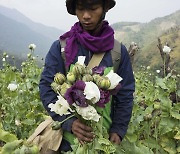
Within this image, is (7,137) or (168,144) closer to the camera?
(7,137)

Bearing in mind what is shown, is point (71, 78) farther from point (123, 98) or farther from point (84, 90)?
point (123, 98)

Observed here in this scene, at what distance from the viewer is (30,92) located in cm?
403

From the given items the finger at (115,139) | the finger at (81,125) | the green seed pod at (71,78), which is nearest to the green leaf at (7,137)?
the finger at (81,125)

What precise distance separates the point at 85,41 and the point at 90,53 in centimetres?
7

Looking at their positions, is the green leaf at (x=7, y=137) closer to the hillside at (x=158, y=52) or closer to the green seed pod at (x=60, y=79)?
the green seed pod at (x=60, y=79)

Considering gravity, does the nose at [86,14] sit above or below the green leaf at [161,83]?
above

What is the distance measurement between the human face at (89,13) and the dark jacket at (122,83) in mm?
125

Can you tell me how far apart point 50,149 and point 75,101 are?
2.07 ft

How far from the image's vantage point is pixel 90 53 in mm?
1962

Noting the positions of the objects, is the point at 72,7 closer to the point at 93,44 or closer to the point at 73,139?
the point at 93,44

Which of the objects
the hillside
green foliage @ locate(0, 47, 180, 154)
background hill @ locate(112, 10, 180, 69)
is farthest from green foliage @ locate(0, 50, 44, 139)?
the hillside

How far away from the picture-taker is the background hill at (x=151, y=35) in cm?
6588

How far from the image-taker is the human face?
187 cm

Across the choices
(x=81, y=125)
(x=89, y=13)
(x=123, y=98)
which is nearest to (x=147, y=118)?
(x=123, y=98)
